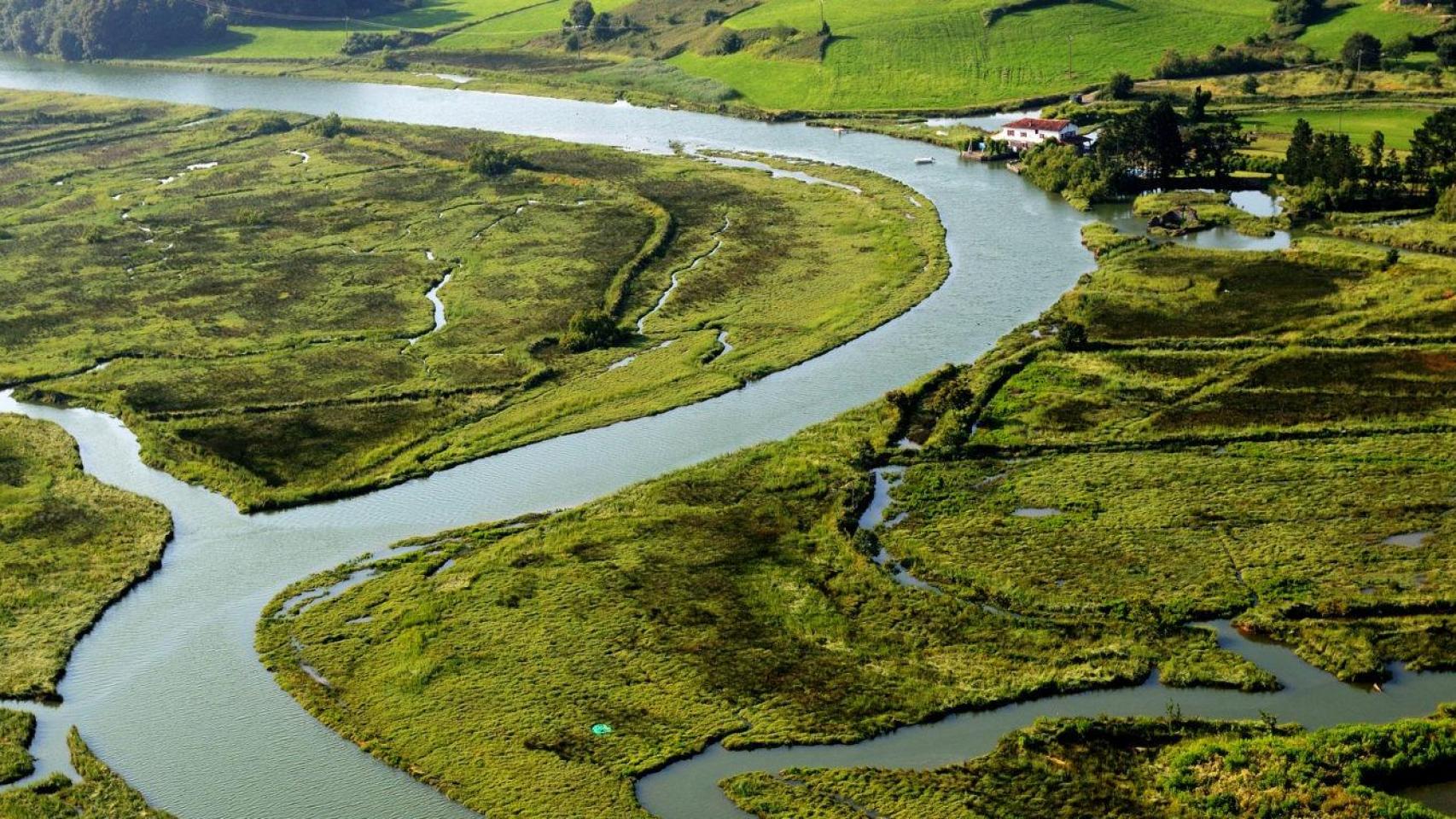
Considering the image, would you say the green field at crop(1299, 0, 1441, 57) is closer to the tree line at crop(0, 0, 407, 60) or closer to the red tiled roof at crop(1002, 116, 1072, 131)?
the red tiled roof at crop(1002, 116, 1072, 131)

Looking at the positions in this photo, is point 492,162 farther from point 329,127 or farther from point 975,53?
point 975,53

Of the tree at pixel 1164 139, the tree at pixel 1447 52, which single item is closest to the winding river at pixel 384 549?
the tree at pixel 1164 139

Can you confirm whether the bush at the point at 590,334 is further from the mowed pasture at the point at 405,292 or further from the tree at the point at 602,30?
the tree at the point at 602,30

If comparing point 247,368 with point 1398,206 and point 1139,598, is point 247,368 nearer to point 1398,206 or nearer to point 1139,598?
Answer: point 1139,598

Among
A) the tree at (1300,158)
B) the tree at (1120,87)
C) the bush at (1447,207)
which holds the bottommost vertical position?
the bush at (1447,207)

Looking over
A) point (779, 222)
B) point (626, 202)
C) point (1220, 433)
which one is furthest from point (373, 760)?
point (626, 202)

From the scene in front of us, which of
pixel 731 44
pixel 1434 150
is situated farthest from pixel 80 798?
pixel 731 44
